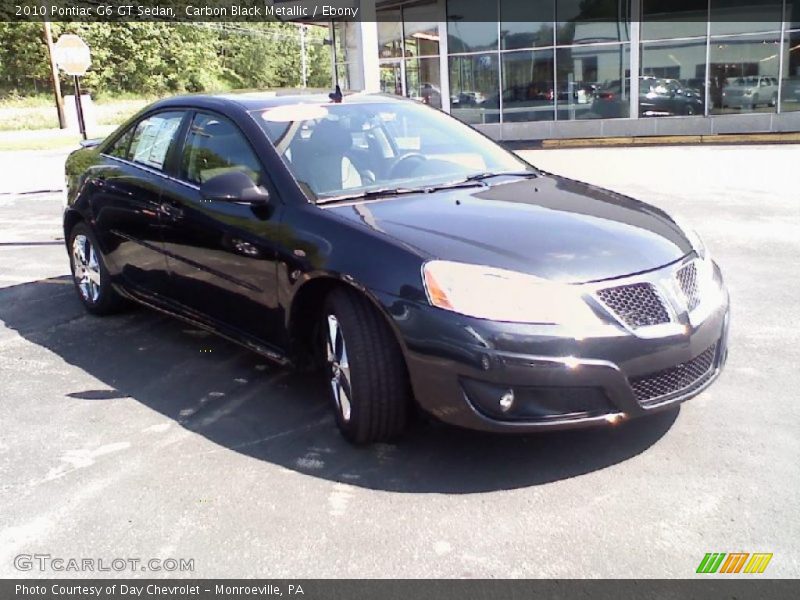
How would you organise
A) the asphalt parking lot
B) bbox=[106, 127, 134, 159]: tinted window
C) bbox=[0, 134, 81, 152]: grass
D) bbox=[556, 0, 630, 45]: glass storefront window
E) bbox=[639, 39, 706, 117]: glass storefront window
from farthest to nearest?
1. bbox=[0, 134, 81, 152]: grass
2. bbox=[556, 0, 630, 45]: glass storefront window
3. bbox=[639, 39, 706, 117]: glass storefront window
4. bbox=[106, 127, 134, 159]: tinted window
5. the asphalt parking lot

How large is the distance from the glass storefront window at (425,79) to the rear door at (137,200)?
19.3 meters

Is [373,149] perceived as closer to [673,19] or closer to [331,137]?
[331,137]

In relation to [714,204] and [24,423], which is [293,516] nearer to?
[24,423]

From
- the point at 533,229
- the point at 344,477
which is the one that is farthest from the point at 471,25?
the point at 344,477

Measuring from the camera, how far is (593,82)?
2161cm

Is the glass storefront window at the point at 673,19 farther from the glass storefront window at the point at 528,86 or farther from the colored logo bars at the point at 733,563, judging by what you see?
the colored logo bars at the point at 733,563

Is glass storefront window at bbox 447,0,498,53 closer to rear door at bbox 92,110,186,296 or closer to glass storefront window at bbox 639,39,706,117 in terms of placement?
glass storefront window at bbox 639,39,706,117

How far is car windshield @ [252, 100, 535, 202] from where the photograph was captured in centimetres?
402

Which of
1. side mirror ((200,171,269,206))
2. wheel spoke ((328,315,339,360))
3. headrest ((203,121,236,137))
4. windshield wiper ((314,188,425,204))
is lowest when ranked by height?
wheel spoke ((328,315,339,360))

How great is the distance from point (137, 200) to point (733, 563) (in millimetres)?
3898

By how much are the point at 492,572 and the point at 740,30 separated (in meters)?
20.8

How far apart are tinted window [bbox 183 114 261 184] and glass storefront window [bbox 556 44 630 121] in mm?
18654

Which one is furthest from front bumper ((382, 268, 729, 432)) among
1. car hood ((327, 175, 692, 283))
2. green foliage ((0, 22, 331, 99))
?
green foliage ((0, 22, 331, 99))

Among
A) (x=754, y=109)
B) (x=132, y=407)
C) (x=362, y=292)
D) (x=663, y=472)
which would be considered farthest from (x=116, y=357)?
(x=754, y=109)
